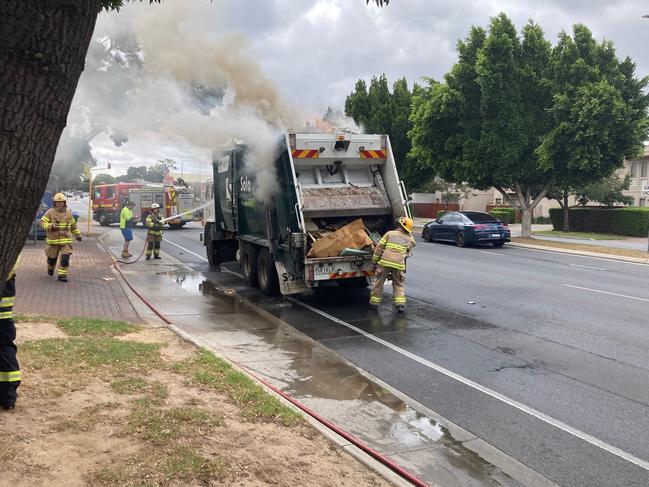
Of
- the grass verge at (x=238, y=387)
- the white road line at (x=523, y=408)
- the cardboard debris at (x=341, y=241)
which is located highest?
the cardboard debris at (x=341, y=241)

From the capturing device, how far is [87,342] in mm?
6062

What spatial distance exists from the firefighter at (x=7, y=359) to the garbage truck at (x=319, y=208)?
5220 millimetres

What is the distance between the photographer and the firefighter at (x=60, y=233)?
1101 centimetres

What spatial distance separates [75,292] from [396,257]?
215 inches

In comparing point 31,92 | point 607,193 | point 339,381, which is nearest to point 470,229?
point 339,381

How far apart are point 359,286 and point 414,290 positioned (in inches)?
42.8

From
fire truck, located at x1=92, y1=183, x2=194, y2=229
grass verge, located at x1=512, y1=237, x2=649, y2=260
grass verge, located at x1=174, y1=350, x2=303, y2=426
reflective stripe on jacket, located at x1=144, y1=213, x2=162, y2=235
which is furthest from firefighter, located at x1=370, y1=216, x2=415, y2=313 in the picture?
fire truck, located at x1=92, y1=183, x2=194, y2=229

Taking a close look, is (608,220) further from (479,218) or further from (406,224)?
(406,224)

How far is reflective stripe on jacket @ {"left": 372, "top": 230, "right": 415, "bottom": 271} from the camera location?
30.3 ft

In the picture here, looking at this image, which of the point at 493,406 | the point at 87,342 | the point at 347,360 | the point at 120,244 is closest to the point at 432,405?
the point at 493,406

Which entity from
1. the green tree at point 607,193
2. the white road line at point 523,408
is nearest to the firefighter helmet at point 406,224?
the white road line at point 523,408

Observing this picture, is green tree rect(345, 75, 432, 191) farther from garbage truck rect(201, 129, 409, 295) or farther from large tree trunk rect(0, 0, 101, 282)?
large tree trunk rect(0, 0, 101, 282)

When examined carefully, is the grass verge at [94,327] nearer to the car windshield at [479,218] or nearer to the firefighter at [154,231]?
the firefighter at [154,231]

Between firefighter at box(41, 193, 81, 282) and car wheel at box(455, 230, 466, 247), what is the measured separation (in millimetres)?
14258
